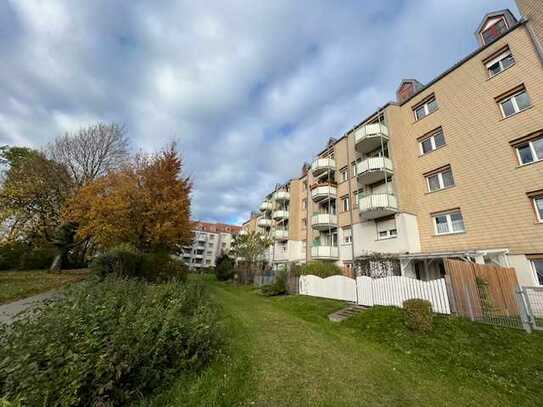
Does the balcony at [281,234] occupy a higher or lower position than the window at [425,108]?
lower

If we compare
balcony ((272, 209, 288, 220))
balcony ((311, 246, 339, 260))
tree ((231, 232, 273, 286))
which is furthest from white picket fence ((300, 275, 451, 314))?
balcony ((272, 209, 288, 220))

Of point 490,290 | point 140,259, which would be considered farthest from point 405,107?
point 140,259

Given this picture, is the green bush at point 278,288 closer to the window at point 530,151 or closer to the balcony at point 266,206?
the window at point 530,151

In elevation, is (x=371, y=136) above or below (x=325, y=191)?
above

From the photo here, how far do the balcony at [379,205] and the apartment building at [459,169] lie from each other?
0.08 metres

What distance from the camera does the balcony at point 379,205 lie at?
1711 cm

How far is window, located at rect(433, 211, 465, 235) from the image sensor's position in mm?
14782

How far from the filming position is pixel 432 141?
57.8 feet

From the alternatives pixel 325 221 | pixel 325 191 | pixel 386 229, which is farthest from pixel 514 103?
pixel 325 221

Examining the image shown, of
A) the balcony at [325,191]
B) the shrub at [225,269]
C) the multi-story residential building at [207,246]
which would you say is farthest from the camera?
the multi-story residential building at [207,246]

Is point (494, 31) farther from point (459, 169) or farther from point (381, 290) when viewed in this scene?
point (381, 290)

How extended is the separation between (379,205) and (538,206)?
7743mm

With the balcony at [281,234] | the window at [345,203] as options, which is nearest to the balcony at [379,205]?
the window at [345,203]

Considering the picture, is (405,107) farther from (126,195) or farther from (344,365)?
(126,195)
